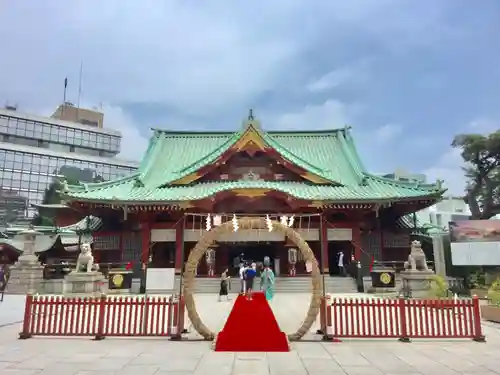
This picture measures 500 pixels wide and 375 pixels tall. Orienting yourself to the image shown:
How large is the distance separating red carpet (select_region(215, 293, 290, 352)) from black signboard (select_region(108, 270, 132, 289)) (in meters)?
16.3

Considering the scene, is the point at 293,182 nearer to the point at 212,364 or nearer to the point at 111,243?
the point at 111,243

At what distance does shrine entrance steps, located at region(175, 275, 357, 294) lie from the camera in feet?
79.6

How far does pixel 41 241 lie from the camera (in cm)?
3462

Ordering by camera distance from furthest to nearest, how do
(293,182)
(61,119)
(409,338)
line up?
(61,119) → (293,182) → (409,338)

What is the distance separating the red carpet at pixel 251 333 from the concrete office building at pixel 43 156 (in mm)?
74795

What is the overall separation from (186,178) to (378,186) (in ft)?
44.1

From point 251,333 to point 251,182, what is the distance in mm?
17197

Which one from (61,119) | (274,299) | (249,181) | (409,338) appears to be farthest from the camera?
(61,119)

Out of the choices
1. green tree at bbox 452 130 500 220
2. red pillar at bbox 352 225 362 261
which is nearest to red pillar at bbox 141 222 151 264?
red pillar at bbox 352 225 362 261

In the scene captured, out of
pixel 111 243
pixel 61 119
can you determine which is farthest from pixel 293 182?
pixel 61 119

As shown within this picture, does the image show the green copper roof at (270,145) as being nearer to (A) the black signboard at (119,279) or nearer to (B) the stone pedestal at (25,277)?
(A) the black signboard at (119,279)

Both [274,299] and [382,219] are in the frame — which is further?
[382,219]

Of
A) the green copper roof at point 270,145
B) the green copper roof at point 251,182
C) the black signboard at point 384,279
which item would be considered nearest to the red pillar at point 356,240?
the green copper roof at point 251,182

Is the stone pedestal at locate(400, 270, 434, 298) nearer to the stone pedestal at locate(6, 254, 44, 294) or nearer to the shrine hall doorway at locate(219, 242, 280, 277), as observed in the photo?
the shrine hall doorway at locate(219, 242, 280, 277)
